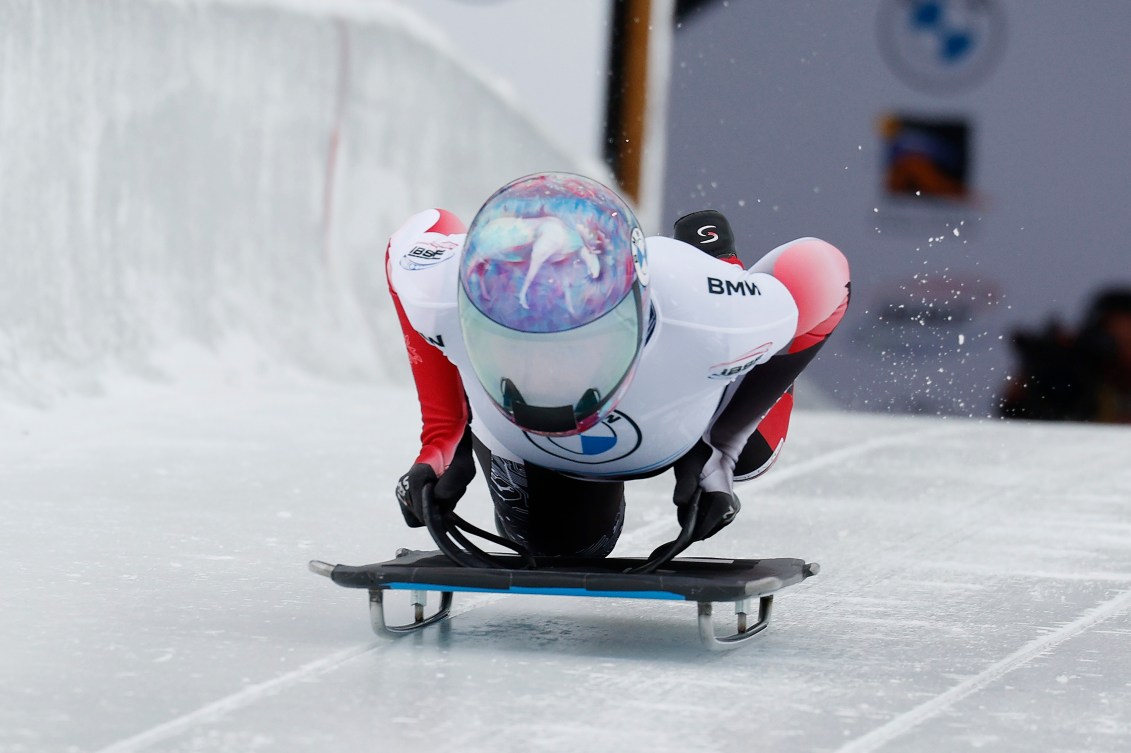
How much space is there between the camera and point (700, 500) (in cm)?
331

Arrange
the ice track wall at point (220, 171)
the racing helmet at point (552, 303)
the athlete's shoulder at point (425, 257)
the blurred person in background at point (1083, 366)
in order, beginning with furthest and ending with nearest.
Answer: the blurred person in background at point (1083, 366)
the ice track wall at point (220, 171)
the athlete's shoulder at point (425, 257)
the racing helmet at point (552, 303)

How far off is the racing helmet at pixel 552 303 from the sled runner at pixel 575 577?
0.29 meters

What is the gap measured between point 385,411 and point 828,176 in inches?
219

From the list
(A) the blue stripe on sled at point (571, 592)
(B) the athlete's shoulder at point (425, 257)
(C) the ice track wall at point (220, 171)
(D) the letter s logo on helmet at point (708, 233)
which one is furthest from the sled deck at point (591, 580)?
(C) the ice track wall at point (220, 171)

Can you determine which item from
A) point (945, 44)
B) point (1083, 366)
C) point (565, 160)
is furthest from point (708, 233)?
point (945, 44)

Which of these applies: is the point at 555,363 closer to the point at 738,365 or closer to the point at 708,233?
the point at 738,365

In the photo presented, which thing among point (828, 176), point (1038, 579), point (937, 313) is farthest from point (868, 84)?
point (1038, 579)

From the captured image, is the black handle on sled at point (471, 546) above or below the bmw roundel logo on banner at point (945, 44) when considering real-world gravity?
below

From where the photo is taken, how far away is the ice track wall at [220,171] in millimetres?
6734

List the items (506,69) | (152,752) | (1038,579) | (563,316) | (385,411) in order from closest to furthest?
(152,752), (563,316), (1038,579), (385,411), (506,69)

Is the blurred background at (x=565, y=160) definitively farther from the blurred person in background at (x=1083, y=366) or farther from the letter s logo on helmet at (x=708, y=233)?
the letter s logo on helmet at (x=708, y=233)

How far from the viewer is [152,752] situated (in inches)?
93.4

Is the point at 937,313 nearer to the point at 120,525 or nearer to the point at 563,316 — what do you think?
the point at 120,525

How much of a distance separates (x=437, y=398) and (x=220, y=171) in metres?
5.12
